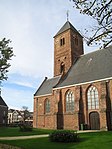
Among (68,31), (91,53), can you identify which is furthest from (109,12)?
(68,31)

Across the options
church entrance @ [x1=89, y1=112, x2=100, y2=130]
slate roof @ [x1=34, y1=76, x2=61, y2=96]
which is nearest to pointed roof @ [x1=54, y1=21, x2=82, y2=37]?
slate roof @ [x1=34, y1=76, x2=61, y2=96]

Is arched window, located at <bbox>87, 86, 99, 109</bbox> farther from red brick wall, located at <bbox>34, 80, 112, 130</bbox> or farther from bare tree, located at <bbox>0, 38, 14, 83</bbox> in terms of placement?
bare tree, located at <bbox>0, 38, 14, 83</bbox>

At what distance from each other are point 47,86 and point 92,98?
13.3 m

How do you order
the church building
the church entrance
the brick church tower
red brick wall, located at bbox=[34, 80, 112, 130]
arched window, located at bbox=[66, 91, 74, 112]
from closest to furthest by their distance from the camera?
red brick wall, located at bbox=[34, 80, 112, 130], the church building, the church entrance, arched window, located at bbox=[66, 91, 74, 112], the brick church tower

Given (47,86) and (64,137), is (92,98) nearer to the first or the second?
(47,86)

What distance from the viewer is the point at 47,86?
42.1m

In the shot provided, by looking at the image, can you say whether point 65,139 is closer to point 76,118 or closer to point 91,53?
point 76,118

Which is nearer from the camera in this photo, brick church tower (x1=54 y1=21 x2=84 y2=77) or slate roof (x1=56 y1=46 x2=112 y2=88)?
slate roof (x1=56 y1=46 x2=112 y2=88)

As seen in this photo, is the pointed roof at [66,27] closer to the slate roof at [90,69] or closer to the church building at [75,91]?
the church building at [75,91]

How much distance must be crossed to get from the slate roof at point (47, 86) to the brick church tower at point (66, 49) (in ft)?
6.59

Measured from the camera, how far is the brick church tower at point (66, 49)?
41.9 metres

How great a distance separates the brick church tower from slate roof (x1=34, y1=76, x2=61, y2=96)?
2.01 meters

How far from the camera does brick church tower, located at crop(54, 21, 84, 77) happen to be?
4194cm

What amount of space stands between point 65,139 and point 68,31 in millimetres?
31477
